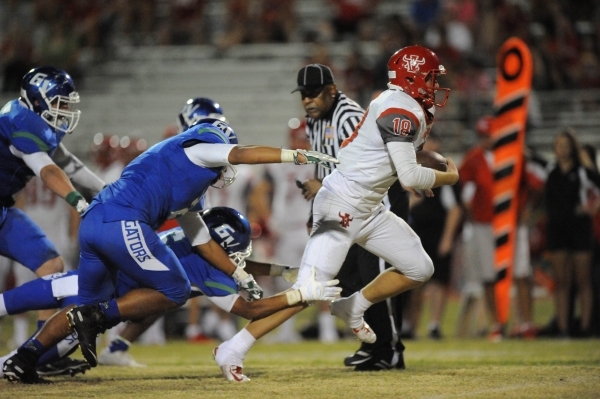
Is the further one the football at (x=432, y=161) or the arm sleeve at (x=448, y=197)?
the arm sleeve at (x=448, y=197)

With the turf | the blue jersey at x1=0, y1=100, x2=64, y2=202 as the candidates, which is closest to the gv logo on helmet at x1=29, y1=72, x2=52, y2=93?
the blue jersey at x1=0, y1=100, x2=64, y2=202

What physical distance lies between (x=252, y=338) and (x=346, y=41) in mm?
9311

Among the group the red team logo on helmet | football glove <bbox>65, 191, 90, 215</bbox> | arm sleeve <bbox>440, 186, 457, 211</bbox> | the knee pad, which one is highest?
arm sleeve <bbox>440, 186, 457, 211</bbox>

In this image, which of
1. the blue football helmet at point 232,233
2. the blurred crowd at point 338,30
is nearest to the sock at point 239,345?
the blue football helmet at point 232,233

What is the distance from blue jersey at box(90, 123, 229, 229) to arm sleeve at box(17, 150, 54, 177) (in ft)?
Answer: 2.34

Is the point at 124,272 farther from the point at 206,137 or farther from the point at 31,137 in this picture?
the point at 31,137

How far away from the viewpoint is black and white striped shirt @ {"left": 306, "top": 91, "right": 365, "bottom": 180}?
6.45 metres

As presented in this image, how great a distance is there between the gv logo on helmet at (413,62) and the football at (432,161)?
540 millimetres

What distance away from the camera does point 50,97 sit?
246 inches

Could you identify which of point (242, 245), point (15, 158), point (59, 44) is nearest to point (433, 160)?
point (242, 245)

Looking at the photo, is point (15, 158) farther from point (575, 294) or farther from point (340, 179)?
point (575, 294)

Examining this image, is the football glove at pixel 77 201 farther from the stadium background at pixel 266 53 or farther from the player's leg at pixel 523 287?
the stadium background at pixel 266 53

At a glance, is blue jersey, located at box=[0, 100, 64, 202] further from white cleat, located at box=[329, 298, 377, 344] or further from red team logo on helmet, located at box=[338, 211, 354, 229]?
white cleat, located at box=[329, 298, 377, 344]

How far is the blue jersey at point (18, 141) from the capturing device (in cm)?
609
